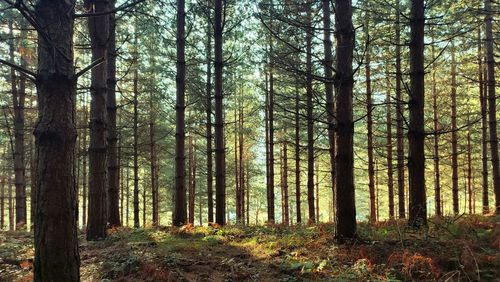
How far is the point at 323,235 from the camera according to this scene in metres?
7.45

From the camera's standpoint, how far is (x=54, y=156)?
3.50 m

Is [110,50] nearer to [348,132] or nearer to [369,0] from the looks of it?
[348,132]

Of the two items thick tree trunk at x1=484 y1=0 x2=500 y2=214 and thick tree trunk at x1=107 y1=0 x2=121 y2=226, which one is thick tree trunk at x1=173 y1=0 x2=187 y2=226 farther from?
thick tree trunk at x1=484 y1=0 x2=500 y2=214

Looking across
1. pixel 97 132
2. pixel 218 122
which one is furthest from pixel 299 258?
pixel 218 122

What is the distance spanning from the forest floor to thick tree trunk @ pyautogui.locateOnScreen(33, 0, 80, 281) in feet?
6.88

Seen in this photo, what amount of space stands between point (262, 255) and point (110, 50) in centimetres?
772

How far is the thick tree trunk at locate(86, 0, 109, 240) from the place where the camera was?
8359 millimetres

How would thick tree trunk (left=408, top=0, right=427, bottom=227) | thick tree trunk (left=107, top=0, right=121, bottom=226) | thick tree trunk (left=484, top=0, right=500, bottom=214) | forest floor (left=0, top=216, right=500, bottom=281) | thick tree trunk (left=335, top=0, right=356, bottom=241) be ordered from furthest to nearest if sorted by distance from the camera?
1. thick tree trunk (left=484, top=0, right=500, bottom=214)
2. thick tree trunk (left=107, top=0, right=121, bottom=226)
3. thick tree trunk (left=408, top=0, right=427, bottom=227)
4. thick tree trunk (left=335, top=0, right=356, bottom=241)
5. forest floor (left=0, top=216, right=500, bottom=281)

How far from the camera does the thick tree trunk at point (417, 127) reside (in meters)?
7.66

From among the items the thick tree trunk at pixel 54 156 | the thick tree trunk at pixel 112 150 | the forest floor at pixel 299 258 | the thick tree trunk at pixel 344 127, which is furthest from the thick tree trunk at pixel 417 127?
the thick tree trunk at pixel 112 150

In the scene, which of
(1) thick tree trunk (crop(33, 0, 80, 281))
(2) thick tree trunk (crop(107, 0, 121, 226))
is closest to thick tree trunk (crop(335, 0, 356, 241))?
(1) thick tree trunk (crop(33, 0, 80, 281))

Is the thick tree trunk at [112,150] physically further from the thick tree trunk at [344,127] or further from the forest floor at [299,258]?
the thick tree trunk at [344,127]

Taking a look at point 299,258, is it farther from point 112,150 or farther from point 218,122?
point 112,150

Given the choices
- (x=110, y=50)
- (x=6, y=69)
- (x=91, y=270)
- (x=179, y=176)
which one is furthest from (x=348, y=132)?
(x=6, y=69)
